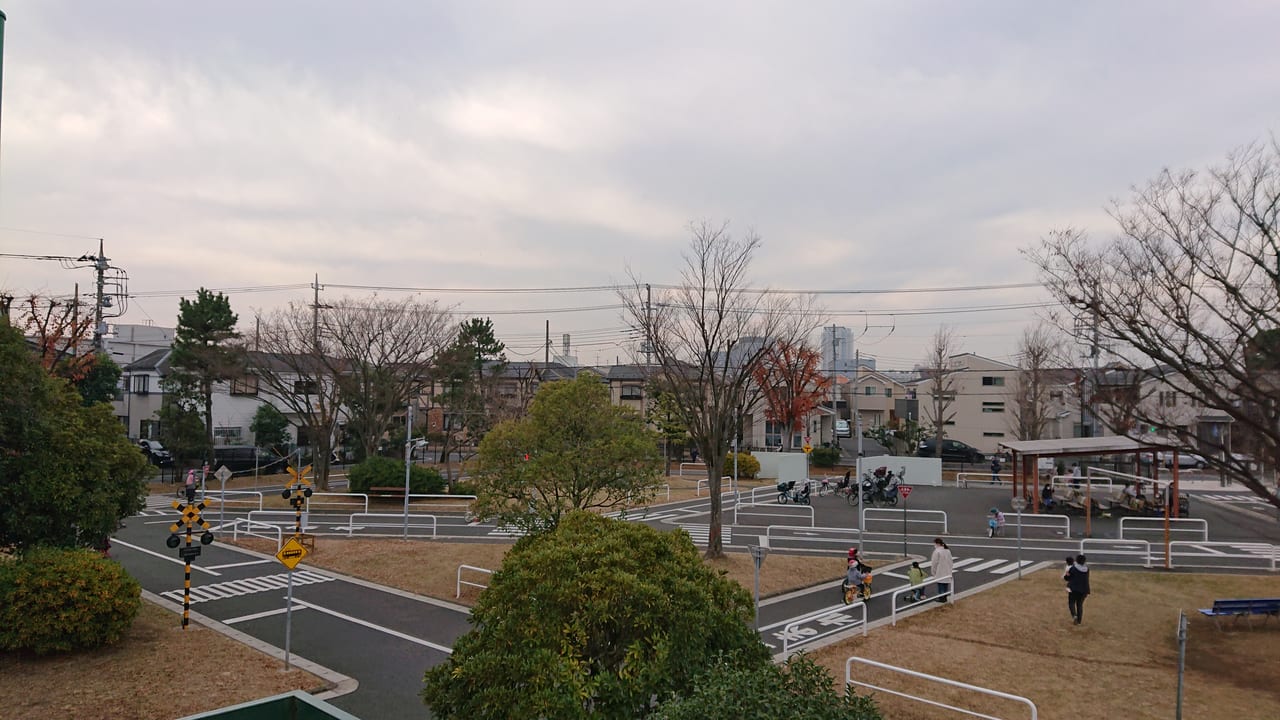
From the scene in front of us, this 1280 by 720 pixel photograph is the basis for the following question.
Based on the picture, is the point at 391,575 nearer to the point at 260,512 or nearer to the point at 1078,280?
the point at 260,512

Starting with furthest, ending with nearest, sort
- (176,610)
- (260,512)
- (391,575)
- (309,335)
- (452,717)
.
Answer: (309,335) → (260,512) → (391,575) → (176,610) → (452,717)

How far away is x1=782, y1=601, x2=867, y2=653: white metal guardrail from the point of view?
12.5m

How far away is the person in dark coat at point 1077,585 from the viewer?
13109mm

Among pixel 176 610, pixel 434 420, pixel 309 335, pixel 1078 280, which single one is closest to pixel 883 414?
pixel 434 420

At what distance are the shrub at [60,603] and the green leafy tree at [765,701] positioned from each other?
418 inches

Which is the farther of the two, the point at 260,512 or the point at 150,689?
the point at 260,512

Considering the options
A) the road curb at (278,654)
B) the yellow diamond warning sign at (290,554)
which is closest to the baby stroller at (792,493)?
the road curb at (278,654)

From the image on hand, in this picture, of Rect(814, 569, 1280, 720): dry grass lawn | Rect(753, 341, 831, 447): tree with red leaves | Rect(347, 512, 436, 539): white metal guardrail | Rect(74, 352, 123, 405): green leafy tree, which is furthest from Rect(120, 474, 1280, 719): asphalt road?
Rect(74, 352, 123, 405): green leafy tree

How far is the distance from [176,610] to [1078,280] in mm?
18117

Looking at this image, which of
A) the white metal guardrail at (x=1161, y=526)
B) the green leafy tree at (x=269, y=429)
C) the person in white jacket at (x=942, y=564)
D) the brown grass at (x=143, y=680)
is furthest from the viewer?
the green leafy tree at (x=269, y=429)

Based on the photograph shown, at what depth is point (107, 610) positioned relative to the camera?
1122cm

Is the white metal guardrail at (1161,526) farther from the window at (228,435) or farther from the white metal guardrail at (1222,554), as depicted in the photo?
the window at (228,435)

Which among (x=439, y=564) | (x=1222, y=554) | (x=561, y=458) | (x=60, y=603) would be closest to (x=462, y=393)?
(x=439, y=564)

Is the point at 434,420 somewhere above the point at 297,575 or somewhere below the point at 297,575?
above
